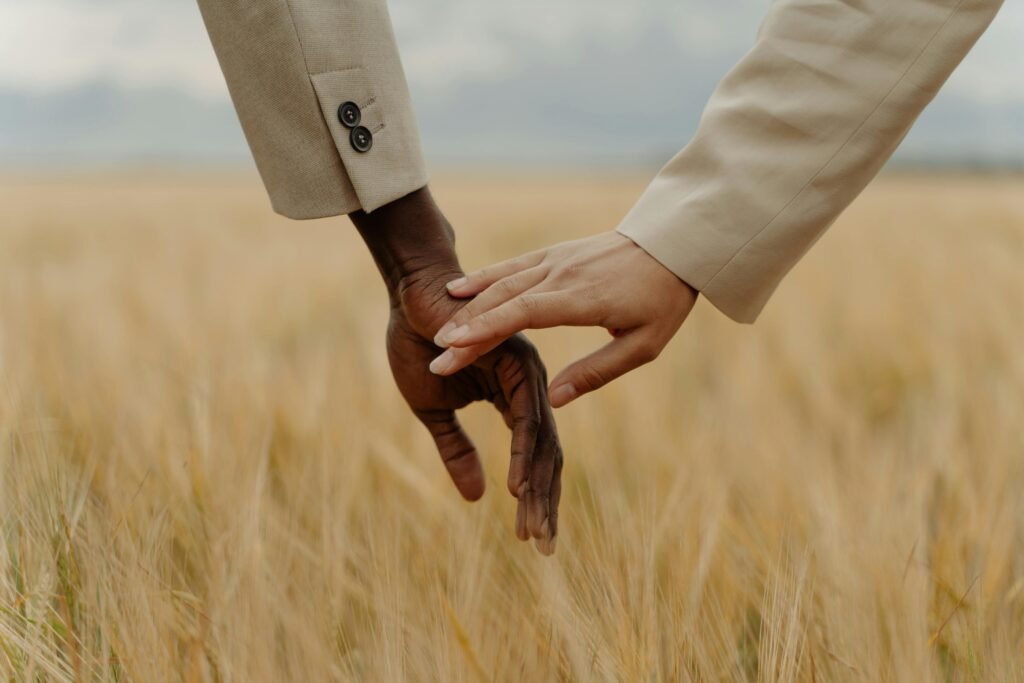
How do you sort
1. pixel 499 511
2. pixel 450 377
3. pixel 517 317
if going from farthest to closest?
pixel 499 511
pixel 450 377
pixel 517 317

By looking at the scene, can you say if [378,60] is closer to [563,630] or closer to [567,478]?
[563,630]

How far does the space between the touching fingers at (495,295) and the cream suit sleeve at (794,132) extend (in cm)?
9

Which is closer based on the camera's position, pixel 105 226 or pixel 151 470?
pixel 151 470

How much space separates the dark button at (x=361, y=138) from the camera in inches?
31.2

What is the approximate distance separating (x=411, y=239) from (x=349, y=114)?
0.40 ft

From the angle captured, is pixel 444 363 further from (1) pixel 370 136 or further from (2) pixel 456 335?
(1) pixel 370 136

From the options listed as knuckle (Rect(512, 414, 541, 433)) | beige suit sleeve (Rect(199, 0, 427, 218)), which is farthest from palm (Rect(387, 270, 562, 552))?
beige suit sleeve (Rect(199, 0, 427, 218))

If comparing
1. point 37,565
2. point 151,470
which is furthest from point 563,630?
point 151,470

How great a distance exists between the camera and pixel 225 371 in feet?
4.87

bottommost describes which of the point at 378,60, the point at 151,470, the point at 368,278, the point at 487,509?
the point at 368,278

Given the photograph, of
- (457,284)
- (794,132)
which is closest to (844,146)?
(794,132)

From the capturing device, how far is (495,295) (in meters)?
0.81

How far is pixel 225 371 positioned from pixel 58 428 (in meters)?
0.35

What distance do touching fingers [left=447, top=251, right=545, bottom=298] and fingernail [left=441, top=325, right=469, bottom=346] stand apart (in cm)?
6
